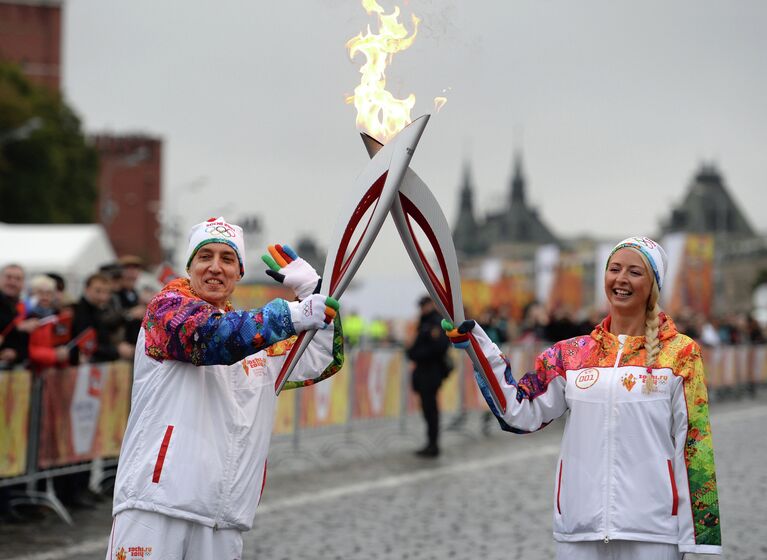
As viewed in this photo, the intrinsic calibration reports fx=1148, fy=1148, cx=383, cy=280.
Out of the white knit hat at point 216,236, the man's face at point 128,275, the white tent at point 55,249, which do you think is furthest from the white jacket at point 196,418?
the white tent at point 55,249

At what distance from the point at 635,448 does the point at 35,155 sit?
39439mm

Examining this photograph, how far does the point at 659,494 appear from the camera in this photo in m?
3.73

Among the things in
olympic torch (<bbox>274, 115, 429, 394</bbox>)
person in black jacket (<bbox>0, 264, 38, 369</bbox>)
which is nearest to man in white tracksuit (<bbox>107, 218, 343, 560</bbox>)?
olympic torch (<bbox>274, 115, 429, 394</bbox>)

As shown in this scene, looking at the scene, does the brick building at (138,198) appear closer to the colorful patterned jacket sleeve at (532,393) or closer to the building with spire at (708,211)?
the building with spire at (708,211)

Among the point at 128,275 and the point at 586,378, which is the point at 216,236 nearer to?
the point at 586,378

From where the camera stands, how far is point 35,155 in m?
40.6

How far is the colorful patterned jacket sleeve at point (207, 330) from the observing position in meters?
3.57

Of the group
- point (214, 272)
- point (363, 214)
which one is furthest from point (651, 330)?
point (214, 272)

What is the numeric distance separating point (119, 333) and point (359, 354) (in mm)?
3582

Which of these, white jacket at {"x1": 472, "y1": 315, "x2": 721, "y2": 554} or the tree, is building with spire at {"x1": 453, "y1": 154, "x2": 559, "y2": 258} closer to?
the tree

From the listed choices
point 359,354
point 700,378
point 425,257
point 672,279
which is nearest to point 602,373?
point 700,378

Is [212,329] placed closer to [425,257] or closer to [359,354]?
[425,257]

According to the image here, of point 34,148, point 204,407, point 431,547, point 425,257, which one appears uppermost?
point 34,148

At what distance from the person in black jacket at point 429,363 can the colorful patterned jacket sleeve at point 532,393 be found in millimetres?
7457
